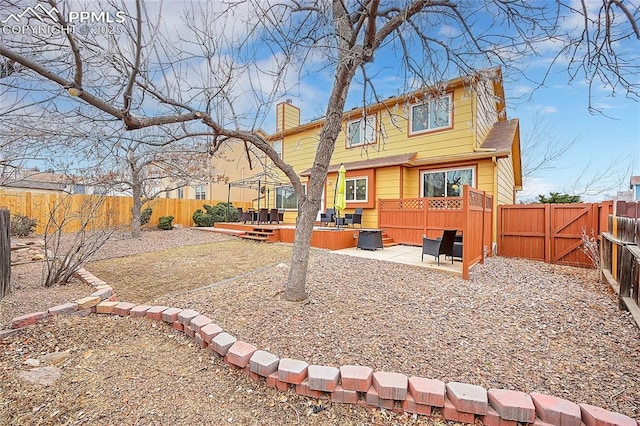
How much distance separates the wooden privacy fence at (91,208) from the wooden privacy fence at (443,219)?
710 centimetres

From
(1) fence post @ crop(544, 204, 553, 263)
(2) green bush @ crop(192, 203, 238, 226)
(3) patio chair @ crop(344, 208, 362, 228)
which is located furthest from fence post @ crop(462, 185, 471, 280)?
(2) green bush @ crop(192, 203, 238, 226)

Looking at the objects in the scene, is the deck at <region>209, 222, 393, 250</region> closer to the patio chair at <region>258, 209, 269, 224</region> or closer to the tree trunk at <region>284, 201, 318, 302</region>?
the patio chair at <region>258, 209, 269, 224</region>

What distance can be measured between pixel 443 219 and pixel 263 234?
639cm

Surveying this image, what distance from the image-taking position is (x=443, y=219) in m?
8.82

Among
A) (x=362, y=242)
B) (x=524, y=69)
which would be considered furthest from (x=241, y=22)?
(x=362, y=242)

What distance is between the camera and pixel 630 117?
14.5 ft

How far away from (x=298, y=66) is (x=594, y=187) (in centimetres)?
2127

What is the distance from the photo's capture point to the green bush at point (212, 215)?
16703 mm

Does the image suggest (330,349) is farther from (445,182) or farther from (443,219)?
(445,182)

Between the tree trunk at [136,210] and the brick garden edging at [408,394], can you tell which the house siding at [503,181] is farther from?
the tree trunk at [136,210]

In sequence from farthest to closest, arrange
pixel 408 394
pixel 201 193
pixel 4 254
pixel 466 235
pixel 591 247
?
1. pixel 201 193
2. pixel 591 247
3. pixel 466 235
4. pixel 4 254
5. pixel 408 394

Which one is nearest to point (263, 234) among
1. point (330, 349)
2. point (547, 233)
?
point (330, 349)

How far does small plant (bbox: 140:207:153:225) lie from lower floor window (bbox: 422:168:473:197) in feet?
42.3

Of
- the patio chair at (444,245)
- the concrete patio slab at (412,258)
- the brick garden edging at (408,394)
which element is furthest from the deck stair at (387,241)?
the brick garden edging at (408,394)
